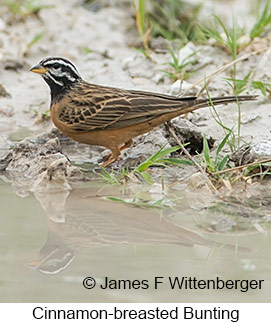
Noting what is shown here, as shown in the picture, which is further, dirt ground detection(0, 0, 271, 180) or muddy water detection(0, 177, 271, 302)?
dirt ground detection(0, 0, 271, 180)

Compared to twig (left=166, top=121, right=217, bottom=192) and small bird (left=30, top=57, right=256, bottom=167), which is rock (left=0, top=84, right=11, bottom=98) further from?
twig (left=166, top=121, right=217, bottom=192)

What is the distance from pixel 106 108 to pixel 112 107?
0.06 m

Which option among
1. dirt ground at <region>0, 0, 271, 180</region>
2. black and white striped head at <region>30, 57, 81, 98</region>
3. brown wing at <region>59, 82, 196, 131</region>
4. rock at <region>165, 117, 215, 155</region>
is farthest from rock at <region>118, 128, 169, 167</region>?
black and white striped head at <region>30, 57, 81, 98</region>

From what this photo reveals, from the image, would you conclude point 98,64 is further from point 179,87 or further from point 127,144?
point 127,144

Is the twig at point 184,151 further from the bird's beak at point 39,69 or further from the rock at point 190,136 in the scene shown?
the bird's beak at point 39,69

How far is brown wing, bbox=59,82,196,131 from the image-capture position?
23.4ft

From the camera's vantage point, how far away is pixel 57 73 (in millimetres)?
7773

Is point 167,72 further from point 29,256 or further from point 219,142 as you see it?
point 29,256

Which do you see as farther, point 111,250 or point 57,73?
point 57,73

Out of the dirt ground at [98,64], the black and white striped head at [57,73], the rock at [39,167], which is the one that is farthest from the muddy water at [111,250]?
the black and white striped head at [57,73]

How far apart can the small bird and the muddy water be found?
38.4 inches

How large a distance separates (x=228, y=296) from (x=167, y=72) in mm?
4437

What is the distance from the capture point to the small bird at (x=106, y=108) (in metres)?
7.10

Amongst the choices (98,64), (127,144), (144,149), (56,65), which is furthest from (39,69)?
(98,64)
